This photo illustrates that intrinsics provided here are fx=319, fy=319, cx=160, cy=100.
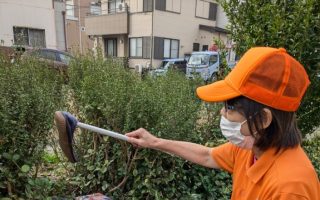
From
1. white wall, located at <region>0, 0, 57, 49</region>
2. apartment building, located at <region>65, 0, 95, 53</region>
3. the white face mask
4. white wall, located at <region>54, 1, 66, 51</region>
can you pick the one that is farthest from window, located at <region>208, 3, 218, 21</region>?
the white face mask

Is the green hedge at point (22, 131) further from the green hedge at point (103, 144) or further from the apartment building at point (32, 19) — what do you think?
the apartment building at point (32, 19)

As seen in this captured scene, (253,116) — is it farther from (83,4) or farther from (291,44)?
(83,4)

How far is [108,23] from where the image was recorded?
27281mm

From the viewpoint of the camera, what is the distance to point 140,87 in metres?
3.04

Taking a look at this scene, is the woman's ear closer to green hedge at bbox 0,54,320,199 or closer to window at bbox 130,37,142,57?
green hedge at bbox 0,54,320,199

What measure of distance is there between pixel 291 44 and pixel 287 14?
26 cm

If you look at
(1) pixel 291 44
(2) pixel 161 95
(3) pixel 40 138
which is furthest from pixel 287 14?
(3) pixel 40 138

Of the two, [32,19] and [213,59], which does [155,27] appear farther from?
[32,19]

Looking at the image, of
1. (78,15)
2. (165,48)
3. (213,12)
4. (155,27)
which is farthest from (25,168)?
(78,15)

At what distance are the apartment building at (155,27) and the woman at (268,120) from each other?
2195 centimetres

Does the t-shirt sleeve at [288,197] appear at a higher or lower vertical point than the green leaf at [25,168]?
higher

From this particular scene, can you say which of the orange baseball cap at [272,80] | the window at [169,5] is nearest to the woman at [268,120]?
the orange baseball cap at [272,80]

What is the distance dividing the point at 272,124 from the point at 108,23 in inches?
1072

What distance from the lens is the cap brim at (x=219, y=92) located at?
1345 millimetres
